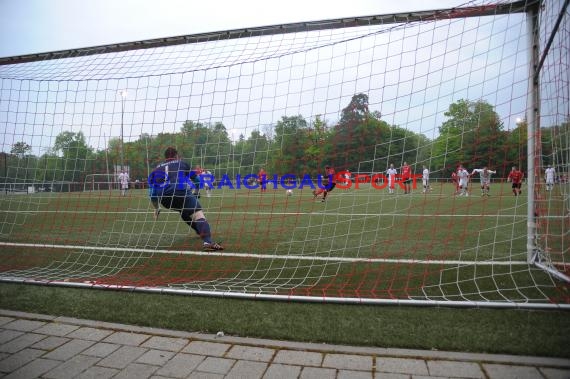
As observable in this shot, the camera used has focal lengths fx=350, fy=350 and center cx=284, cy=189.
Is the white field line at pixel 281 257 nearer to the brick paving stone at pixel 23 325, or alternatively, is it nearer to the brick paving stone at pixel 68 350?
the brick paving stone at pixel 23 325

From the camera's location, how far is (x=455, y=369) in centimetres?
229

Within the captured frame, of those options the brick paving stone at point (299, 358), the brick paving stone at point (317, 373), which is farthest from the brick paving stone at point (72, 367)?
the brick paving stone at point (317, 373)

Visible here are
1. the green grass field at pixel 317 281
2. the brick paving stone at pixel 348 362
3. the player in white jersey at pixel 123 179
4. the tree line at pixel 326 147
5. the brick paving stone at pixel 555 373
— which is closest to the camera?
the brick paving stone at pixel 555 373

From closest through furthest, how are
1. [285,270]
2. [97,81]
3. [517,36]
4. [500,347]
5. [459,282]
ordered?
[500,347], [459,282], [517,36], [285,270], [97,81]

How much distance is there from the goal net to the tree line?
0.03 meters

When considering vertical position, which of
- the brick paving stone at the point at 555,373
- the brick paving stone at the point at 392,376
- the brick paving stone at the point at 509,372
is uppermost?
the brick paving stone at the point at 555,373

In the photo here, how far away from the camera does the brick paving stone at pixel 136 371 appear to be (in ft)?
7.72

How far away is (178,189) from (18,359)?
376 centimetres

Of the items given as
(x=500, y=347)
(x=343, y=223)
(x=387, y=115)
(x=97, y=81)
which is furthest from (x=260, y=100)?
(x=343, y=223)

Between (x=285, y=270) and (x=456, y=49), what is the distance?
3.54m

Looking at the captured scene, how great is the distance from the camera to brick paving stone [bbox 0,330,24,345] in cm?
293

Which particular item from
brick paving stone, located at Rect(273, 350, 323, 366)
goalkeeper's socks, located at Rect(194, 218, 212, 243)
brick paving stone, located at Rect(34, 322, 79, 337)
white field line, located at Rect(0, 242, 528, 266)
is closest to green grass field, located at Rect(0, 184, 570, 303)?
white field line, located at Rect(0, 242, 528, 266)

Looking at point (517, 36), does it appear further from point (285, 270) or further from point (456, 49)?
point (285, 270)

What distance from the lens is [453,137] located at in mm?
4645
